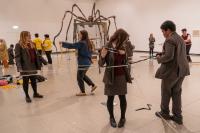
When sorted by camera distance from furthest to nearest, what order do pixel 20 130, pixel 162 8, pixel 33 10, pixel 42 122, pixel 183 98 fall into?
pixel 33 10
pixel 162 8
pixel 183 98
pixel 42 122
pixel 20 130

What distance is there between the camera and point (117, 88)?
3.30 metres

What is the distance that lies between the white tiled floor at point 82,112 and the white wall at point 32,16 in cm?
999

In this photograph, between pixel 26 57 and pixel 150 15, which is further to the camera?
pixel 150 15

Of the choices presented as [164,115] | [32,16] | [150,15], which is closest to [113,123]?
[164,115]

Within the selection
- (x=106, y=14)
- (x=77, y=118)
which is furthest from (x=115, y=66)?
(x=106, y=14)

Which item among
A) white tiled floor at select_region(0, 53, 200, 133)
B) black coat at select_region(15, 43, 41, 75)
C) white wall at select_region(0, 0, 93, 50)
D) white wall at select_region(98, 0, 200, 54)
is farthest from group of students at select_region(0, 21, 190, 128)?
white wall at select_region(0, 0, 93, 50)

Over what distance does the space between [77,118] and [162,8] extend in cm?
1159

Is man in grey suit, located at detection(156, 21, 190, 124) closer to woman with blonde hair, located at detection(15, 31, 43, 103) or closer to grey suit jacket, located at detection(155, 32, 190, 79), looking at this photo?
grey suit jacket, located at detection(155, 32, 190, 79)

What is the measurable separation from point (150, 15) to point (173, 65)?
1210cm

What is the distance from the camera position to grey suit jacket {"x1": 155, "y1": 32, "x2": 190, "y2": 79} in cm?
320

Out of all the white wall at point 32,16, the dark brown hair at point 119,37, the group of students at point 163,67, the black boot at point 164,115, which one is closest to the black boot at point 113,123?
the group of students at point 163,67

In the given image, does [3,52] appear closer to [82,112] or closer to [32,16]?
[32,16]

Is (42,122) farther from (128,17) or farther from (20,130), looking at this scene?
(128,17)

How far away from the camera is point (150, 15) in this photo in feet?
48.4
